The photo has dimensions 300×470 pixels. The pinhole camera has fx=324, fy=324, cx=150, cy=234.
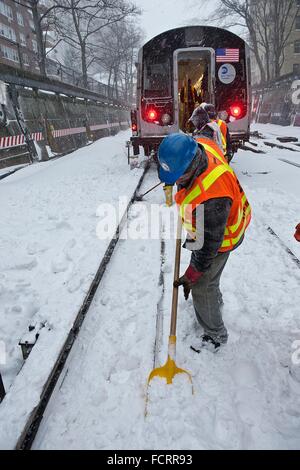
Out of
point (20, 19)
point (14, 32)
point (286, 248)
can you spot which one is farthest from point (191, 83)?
point (20, 19)

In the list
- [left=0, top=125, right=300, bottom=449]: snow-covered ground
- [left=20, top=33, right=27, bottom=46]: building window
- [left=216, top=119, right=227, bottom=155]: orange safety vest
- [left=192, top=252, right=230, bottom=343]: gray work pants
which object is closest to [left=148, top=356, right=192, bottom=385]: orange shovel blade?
[left=0, top=125, right=300, bottom=449]: snow-covered ground

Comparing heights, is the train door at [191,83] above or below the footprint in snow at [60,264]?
above

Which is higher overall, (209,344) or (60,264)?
(60,264)

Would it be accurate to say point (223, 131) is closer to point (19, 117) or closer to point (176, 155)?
point (176, 155)

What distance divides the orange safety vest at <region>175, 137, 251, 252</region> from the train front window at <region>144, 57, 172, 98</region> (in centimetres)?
645

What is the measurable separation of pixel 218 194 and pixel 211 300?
3.15ft

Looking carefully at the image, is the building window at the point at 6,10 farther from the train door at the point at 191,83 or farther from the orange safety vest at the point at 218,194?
the orange safety vest at the point at 218,194

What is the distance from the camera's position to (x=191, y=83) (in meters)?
10.8

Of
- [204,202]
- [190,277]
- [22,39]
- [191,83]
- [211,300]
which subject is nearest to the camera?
[204,202]

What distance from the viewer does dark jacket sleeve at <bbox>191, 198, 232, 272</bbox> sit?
6.94 ft

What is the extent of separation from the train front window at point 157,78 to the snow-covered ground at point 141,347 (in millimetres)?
4458

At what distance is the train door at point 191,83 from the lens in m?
Result: 7.96

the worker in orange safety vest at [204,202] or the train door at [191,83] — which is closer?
the worker in orange safety vest at [204,202]

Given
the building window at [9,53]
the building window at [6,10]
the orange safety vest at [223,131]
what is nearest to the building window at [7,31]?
the building window at [6,10]
